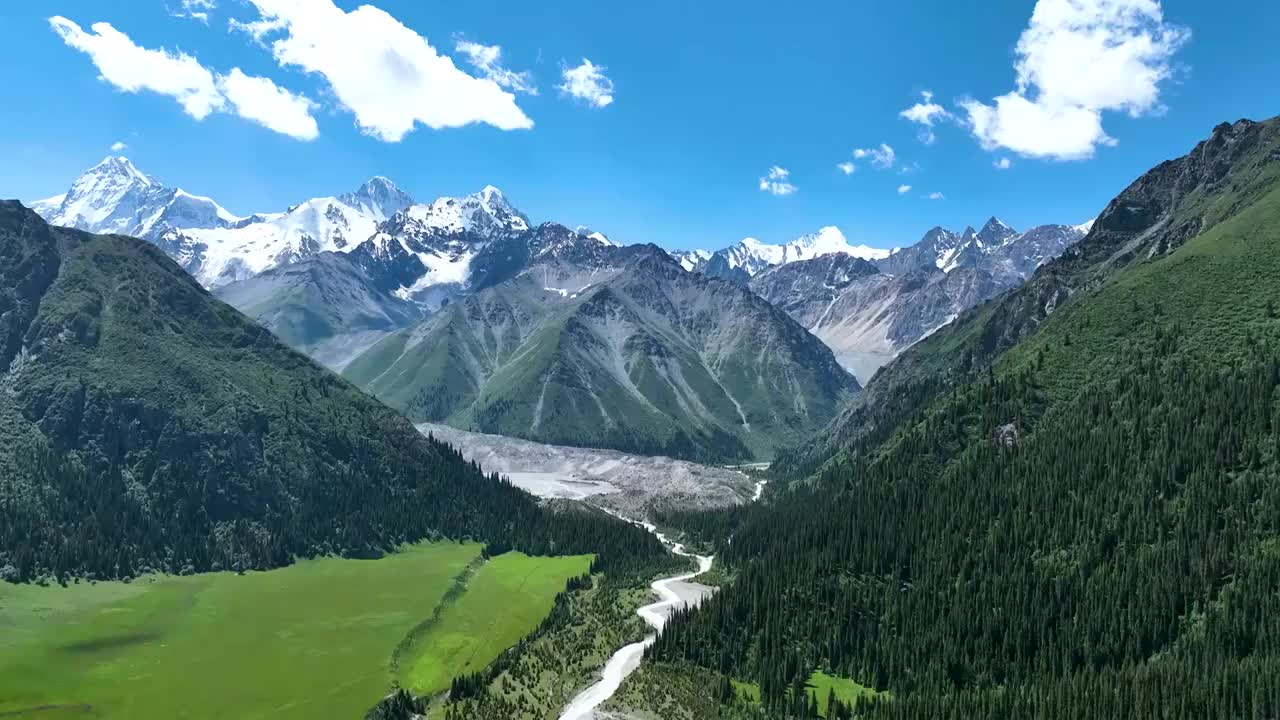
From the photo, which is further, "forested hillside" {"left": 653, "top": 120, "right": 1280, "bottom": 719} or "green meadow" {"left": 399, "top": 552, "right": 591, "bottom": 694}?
"green meadow" {"left": 399, "top": 552, "right": 591, "bottom": 694}

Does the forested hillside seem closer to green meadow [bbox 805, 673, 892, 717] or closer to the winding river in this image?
green meadow [bbox 805, 673, 892, 717]

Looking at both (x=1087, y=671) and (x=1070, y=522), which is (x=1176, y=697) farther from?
(x=1070, y=522)

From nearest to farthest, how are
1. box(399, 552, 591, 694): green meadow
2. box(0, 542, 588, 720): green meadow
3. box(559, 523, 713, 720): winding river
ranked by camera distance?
box(0, 542, 588, 720): green meadow → box(559, 523, 713, 720): winding river → box(399, 552, 591, 694): green meadow

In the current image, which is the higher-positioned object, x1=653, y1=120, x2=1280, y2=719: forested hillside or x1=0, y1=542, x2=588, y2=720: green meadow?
x1=653, y1=120, x2=1280, y2=719: forested hillside

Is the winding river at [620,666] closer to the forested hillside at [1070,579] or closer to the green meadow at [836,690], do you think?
the forested hillside at [1070,579]

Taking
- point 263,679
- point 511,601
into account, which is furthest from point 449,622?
point 263,679

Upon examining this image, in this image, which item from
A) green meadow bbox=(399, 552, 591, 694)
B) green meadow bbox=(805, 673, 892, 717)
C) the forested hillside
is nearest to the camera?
the forested hillside

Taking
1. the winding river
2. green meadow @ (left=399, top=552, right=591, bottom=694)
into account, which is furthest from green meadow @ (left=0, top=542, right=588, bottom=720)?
the winding river

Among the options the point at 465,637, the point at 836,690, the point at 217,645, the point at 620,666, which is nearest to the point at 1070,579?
the point at 836,690
